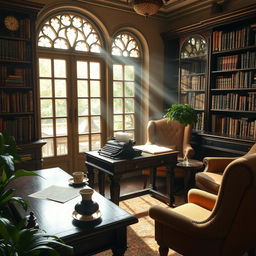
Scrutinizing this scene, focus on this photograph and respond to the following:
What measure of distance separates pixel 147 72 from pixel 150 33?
690mm

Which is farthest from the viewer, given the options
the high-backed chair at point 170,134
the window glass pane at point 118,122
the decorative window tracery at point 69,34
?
the window glass pane at point 118,122

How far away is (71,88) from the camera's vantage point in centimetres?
409

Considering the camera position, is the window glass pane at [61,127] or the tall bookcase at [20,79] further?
the window glass pane at [61,127]

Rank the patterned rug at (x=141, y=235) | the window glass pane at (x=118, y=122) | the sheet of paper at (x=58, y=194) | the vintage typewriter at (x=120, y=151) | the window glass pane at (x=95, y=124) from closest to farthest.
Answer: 1. the sheet of paper at (x=58, y=194)
2. the patterned rug at (x=141, y=235)
3. the vintage typewriter at (x=120, y=151)
4. the window glass pane at (x=95, y=124)
5. the window glass pane at (x=118, y=122)

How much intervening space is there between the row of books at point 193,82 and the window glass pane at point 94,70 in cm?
146

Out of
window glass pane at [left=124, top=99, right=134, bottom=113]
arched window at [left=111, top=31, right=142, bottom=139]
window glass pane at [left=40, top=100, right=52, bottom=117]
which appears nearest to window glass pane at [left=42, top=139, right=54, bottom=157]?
window glass pane at [left=40, top=100, right=52, bottom=117]

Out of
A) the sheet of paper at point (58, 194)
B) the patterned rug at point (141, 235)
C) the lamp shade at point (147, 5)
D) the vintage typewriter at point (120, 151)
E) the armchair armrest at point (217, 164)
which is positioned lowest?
the patterned rug at point (141, 235)

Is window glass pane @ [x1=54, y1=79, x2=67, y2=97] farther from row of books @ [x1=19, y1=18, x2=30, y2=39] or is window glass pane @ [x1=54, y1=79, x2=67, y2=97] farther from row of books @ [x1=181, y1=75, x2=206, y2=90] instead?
row of books @ [x1=181, y1=75, x2=206, y2=90]

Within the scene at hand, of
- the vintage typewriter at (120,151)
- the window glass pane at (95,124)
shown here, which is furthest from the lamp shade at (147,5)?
the window glass pane at (95,124)

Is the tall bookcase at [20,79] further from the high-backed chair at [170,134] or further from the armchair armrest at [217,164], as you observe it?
the armchair armrest at [217,164]

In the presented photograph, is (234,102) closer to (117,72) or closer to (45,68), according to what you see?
(117,72)

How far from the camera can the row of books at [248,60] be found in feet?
11.6

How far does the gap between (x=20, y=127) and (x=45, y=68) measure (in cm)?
102

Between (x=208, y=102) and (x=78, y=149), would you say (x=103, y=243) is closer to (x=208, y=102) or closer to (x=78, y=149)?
(x=78, y=149)
